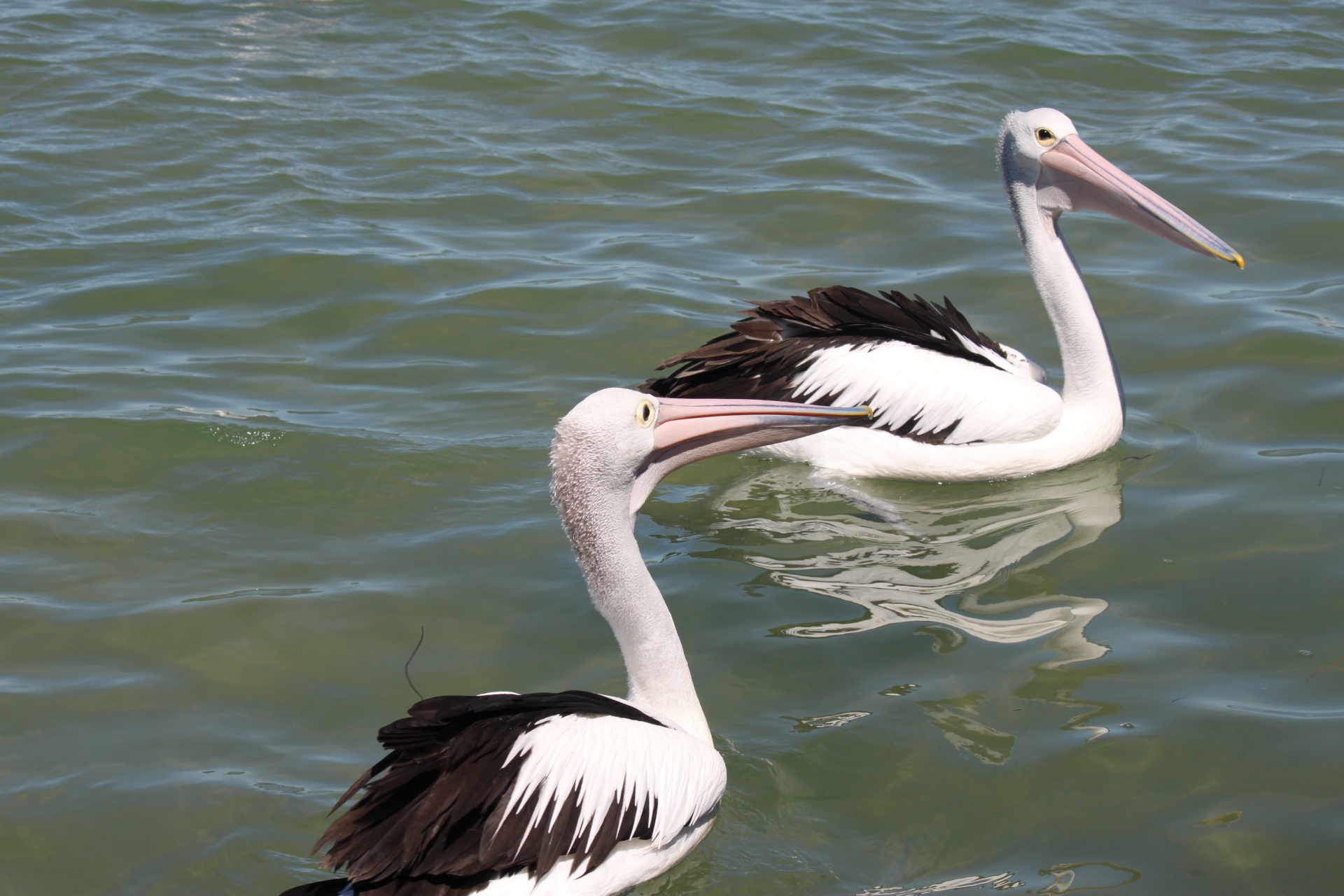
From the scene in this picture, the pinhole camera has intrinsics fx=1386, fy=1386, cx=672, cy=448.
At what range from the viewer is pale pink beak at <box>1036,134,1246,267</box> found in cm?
497

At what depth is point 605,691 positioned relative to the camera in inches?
150

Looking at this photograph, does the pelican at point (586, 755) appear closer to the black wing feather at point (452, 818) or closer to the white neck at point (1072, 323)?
the black wing feather at point (452, 818)

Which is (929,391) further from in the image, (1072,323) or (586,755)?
(586,755)

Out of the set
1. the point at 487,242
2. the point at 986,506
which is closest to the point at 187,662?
the point at 986,506

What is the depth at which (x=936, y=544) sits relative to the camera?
461 cm

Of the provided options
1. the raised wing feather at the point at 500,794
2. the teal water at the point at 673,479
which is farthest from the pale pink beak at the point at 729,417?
the teal water at the point at 673,479

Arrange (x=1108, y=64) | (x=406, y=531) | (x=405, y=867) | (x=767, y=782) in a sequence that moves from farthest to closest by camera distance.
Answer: (x=1108, y=64)
(x=406, y=531)
(x=767, y=782)
(x=405, y=867)

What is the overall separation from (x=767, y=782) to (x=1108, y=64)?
702 cm

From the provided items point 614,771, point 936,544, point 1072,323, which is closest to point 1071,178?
point 1072,323

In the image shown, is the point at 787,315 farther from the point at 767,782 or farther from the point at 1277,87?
the point at 1277,87

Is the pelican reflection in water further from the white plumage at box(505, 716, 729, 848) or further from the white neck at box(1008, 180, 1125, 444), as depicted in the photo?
the white plumage at box(505, 716, 729, 848)

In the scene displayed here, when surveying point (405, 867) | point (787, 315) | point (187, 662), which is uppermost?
point (787, 315)

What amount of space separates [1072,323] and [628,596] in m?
2.67

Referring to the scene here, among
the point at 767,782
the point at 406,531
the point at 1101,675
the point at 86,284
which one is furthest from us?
the point at 86,284
